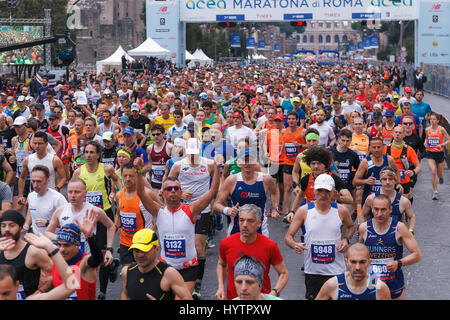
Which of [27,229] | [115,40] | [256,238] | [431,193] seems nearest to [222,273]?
[256,238]

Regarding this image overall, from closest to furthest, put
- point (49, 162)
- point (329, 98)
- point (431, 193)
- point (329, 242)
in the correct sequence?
point (329, 242), point (49, 162), point (431, 193), point (329, 98)

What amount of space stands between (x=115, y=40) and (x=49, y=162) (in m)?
103

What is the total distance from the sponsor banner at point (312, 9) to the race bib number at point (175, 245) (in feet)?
132

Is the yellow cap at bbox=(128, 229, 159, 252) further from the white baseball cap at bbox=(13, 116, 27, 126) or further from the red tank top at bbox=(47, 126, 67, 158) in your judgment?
the red tank top at bbox=(47, 126, 67, 158)

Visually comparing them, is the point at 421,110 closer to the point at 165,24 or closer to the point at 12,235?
the point at 12,235

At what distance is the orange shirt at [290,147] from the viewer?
41.1 ft

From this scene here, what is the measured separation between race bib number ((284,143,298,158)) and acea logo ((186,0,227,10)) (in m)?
35.7

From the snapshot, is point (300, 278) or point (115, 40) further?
point (115, 40)

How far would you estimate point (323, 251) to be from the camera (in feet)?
22.8

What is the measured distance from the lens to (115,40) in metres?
110

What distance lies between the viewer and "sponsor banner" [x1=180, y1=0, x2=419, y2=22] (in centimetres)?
4575

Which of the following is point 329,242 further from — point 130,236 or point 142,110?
point 142,110

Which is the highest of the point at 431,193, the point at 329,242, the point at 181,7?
the point at 181,7

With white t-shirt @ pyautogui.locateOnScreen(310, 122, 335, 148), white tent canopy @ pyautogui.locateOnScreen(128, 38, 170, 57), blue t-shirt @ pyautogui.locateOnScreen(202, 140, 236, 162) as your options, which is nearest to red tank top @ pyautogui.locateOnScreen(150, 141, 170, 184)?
blue t-shirt @ pyautogui.locateOnScreen(202, 140, 236, 162)
